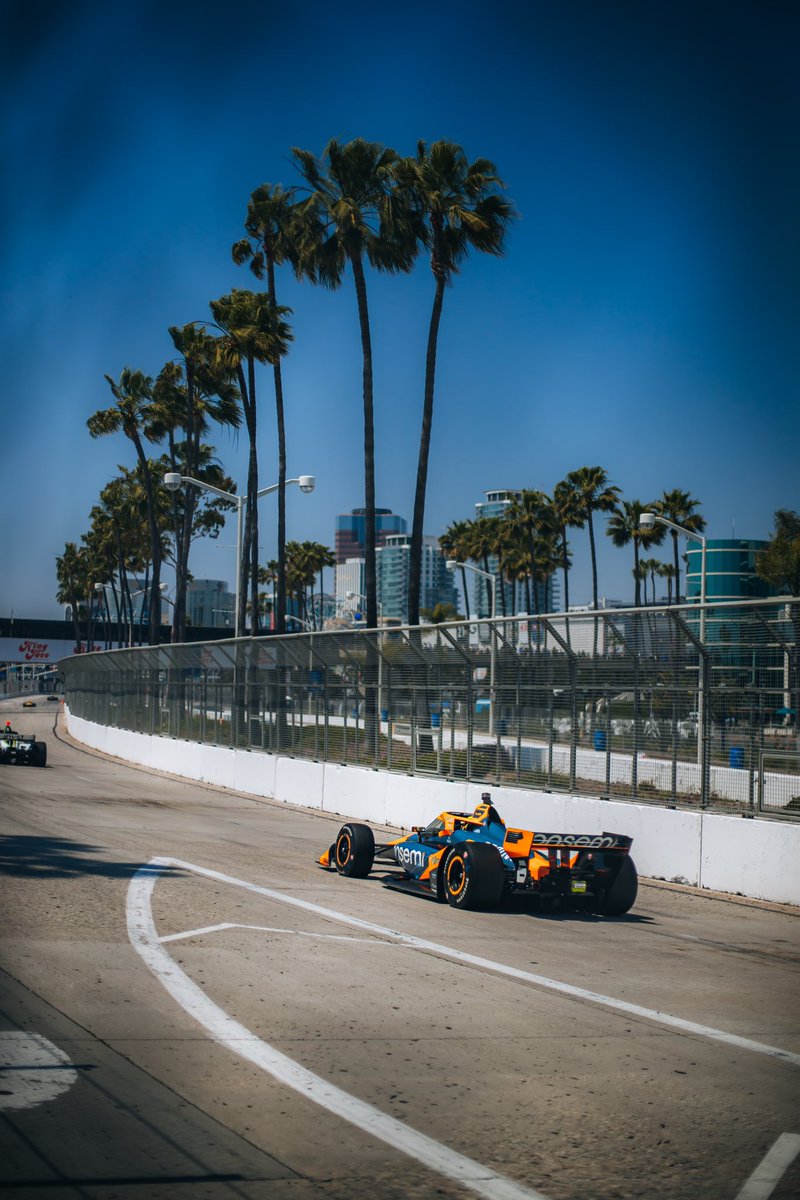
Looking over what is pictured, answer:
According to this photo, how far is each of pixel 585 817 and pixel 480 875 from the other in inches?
188

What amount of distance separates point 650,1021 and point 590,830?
8.84 metres

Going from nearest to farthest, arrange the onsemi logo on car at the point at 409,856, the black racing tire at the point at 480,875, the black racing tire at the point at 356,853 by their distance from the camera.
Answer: the black racing tire at the point at 480,875 < the onsemi logo on car at the point at 409,856 < the black racing tire at the point at 356,853

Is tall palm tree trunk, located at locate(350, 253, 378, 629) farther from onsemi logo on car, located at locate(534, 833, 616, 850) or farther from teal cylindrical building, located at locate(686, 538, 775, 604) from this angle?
teal cylindrical building, located at locate(686, 538, 775, 604)

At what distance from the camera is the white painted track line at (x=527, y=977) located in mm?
7781

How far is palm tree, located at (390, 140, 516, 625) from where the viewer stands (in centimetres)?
3323

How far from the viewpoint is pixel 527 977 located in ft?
31.3

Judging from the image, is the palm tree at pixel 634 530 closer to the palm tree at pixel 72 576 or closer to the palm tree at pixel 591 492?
the palm tree at pixel 591 492

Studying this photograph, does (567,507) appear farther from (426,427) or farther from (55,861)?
(55,861)

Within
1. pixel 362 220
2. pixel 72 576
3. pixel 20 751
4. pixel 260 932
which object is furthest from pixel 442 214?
pixel 72 576

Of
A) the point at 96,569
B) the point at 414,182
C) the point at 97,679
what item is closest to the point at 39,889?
the point at 414,182

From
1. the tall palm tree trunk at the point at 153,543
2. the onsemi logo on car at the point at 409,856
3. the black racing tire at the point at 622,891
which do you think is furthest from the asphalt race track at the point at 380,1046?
the tall palm tree trunk at the point at 153,543

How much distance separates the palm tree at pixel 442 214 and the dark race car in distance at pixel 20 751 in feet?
35.1

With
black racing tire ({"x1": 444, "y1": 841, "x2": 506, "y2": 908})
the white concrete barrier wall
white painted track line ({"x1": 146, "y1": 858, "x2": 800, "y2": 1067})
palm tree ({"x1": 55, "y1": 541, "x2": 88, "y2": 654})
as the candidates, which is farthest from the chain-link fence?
palm tree ({"x1": 55, "y1": 541, "x2": 88, "y2": 654})

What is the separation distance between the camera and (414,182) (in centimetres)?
3362
